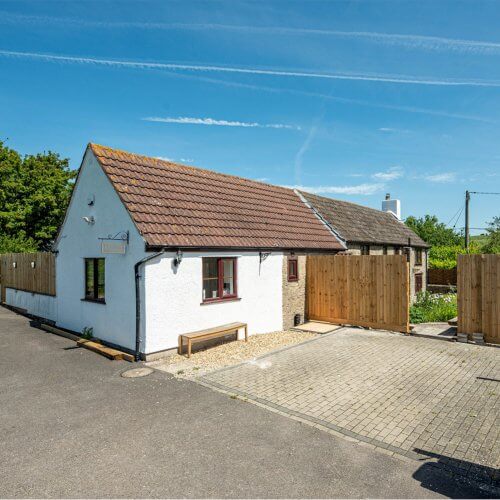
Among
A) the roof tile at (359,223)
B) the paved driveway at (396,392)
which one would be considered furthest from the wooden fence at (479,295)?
the roof tile at (359,223)

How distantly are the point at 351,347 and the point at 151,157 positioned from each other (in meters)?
9.47

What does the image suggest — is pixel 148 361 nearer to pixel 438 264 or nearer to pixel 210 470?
pixel 210 470

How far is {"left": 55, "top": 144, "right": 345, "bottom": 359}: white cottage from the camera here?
984 cm

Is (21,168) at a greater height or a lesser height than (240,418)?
greater

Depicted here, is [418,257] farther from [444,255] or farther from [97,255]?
[97,255]

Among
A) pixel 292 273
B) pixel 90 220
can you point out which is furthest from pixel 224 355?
pixel 90 220

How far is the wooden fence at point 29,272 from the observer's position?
49.4 feet

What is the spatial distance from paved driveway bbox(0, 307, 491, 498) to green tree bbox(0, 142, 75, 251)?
26856 millimetres

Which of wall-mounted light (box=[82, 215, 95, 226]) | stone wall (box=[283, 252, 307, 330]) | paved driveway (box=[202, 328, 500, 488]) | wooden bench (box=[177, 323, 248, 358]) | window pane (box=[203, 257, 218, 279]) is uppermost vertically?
wall-mounted light (box=[82, 215, 95, 226])

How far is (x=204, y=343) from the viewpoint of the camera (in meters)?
10.9

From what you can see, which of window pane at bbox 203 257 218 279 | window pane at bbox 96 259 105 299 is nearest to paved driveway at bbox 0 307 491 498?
window pane at bbox 96 259 105 299

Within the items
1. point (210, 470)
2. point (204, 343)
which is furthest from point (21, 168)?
point (210, 470)

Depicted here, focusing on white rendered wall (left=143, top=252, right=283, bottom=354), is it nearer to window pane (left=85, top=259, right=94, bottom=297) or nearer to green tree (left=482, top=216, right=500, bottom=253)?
window pane (left=85, top=259, right=94, bottom=297)

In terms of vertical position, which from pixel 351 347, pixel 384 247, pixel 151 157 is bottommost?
pixel 351 347
